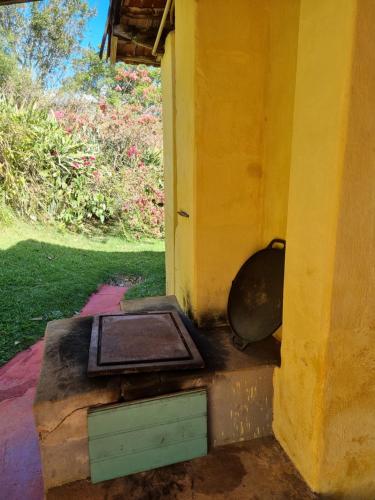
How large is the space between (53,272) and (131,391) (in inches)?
193

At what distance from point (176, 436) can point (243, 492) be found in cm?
38

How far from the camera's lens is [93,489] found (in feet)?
5.59

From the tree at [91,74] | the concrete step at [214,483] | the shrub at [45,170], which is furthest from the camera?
the tree at [91,74]

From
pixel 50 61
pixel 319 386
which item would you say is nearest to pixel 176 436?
pixel 319 386

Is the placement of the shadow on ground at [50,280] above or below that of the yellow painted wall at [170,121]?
below

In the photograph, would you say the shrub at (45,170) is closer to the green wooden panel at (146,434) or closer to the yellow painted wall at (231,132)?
the yellow painted wall at (231,132)

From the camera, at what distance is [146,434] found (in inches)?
70.1

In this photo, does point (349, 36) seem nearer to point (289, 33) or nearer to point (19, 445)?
point (289, 33)

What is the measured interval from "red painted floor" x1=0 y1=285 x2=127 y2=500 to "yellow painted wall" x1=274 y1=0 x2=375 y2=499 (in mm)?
1600

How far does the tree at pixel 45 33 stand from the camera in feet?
38.9

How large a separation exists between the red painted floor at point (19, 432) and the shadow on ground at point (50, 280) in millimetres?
241

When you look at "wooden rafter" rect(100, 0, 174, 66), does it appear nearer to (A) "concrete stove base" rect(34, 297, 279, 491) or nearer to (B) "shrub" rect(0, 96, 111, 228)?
(A) "concrete stove base" rect(34, 297, 279, 491)

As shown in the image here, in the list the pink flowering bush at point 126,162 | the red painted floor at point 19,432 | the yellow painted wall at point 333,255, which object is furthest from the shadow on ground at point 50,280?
the yellow painted wall at point 333,255

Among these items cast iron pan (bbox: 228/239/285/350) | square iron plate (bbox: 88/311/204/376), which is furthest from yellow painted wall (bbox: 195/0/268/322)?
square iron plate (bbox: 88/311/204/376)
